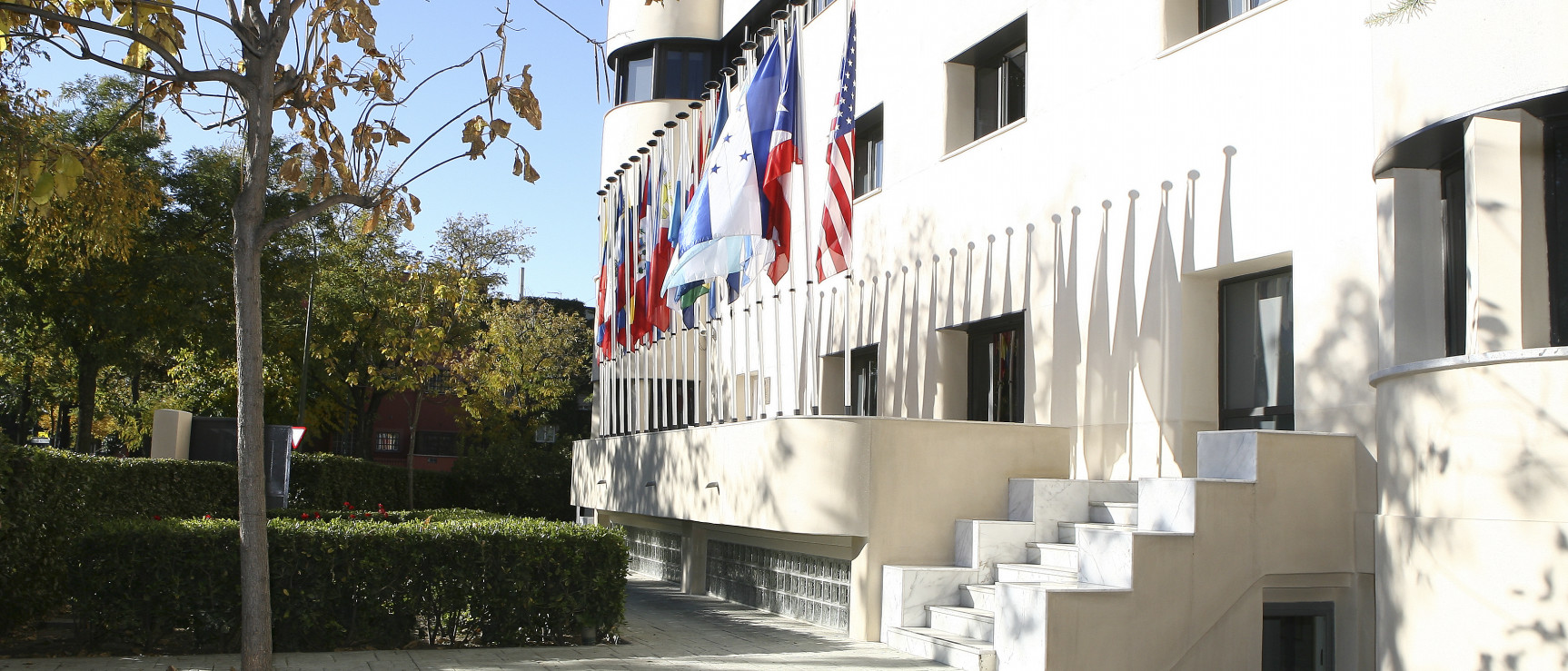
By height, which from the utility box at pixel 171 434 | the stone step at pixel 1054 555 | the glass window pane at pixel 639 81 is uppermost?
the glass window pane at pixel 639 81

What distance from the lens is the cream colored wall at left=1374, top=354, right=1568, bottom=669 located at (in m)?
6.29

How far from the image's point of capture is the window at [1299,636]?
345 inches

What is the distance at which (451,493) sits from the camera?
108 ft

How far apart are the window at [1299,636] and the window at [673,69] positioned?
1679 centimetres

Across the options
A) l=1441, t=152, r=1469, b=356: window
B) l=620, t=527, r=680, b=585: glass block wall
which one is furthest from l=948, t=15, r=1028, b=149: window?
l=620, t=527, r=680, b=585: glass block wall

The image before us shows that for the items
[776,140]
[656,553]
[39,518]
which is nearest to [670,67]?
[656,553]

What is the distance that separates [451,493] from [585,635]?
23.5m

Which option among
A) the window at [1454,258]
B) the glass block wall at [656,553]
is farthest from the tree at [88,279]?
the window at [1454,258]

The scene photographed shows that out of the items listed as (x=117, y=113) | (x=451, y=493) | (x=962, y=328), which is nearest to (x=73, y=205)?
A: (x=962, y=328)

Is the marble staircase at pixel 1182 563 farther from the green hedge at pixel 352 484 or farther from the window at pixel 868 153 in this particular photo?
the green hedge at pixel 352 484

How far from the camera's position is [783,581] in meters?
13.3

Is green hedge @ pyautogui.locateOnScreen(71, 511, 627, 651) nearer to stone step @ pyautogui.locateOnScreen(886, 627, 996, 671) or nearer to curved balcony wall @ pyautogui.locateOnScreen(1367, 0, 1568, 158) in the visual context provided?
stone step @ pyautogui.locateOnScreen(886, 627, 996, 671)

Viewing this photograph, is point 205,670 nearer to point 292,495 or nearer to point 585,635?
point 585,635

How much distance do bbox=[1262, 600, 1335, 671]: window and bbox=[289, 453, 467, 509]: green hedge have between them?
19.6 metres
